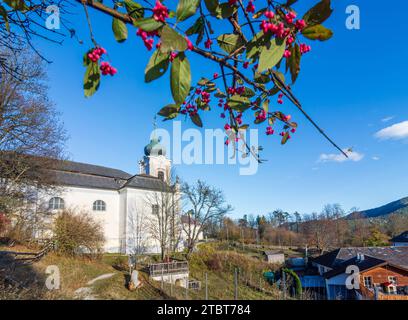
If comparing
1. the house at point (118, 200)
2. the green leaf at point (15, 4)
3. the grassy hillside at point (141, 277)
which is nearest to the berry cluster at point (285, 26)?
the green leaf at point (15, 4)

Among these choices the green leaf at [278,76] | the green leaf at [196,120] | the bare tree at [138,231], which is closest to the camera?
the green leaf at [278,76]

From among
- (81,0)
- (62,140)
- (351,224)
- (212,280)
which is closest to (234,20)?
(81,0)

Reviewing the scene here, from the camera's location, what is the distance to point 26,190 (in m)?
14.9

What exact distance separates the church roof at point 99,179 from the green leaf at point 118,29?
23444 mm

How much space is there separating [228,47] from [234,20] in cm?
11

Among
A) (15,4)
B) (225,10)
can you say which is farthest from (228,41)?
(15,4)

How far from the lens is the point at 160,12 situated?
68cm

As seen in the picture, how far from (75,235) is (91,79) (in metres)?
16.3

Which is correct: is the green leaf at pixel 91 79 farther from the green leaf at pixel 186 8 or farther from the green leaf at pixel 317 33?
the green leaf at pixel 317 33

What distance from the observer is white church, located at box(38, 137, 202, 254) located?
2195 centimetres

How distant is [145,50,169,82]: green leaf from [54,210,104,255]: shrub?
16373 millimetres

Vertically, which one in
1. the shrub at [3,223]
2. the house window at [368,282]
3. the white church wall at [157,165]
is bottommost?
the house window at [368,282]

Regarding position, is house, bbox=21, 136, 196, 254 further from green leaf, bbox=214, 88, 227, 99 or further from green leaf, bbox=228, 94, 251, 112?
green leaf, bbox=228, 94, 251, 112

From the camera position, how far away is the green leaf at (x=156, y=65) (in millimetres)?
680
